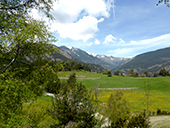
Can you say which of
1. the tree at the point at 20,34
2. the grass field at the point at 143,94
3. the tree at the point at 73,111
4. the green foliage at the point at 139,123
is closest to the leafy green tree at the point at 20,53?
the tree at the point at 20,34

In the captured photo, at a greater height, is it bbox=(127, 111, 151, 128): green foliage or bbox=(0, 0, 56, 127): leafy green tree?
bbox=(0, 0, 56, 127): leafy green tree

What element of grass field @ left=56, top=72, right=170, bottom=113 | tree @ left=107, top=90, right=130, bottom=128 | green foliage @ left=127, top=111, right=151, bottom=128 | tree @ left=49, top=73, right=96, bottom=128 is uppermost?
tree @ left=49, top=73, right=96, bottom=128

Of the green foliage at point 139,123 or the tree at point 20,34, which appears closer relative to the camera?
the tree at point 20,34

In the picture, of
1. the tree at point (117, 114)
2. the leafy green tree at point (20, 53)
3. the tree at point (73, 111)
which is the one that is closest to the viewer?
the leafy green tree at point (20, 53)

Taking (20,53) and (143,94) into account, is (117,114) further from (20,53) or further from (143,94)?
(143,94)

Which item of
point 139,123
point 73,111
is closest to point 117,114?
point 139,123

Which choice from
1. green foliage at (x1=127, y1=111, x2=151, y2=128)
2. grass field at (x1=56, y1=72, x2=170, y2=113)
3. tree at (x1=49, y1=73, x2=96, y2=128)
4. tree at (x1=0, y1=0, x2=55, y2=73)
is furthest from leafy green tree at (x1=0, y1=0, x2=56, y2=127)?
green foliage at (x1=127, y1=111, x2=151, y2=128)

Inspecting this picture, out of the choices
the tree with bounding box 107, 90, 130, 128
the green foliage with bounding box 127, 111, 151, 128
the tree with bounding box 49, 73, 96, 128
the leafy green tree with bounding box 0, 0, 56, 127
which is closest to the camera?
the leafy green tree with bounding box 0, 0, 56, 127

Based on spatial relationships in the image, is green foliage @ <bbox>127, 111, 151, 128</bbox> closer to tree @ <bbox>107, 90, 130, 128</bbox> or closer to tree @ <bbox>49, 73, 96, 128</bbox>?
tree @ <bbox>107, 90, 130, 128</bbox>

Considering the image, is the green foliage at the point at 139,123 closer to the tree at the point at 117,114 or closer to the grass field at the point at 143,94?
the tree at the point at 117,114

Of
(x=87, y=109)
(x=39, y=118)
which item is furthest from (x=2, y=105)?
(x=39, y=118)

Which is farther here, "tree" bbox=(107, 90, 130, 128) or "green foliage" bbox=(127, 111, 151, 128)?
"tree" bbox=(107, 90, 130, 128)

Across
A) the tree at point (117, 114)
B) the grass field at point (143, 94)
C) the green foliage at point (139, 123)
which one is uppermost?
the green foliage at point (139, 123)

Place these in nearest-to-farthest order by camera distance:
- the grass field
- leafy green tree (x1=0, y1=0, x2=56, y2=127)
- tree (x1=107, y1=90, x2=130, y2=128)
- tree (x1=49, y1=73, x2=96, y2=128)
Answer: leafy green tree (x1=0, y1=0, x2=56, y2=127), tree (x1=49, y1=73, x2=96, y2=128), tree (x1=107, y1=90, x2=130, y2=128), the grass field
